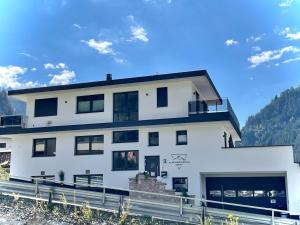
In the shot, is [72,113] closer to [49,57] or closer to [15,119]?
[15,119]

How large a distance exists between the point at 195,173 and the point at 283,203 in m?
5.63

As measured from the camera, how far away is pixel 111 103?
100.0 feet

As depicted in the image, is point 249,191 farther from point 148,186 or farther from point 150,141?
point 148,186

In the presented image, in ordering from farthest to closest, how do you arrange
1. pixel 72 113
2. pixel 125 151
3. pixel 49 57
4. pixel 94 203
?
pixel 49 57 → pixel 72 113 → pixel 125 151 → pixel 94 203

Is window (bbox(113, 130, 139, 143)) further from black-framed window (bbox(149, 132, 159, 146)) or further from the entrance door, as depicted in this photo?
the entrance door

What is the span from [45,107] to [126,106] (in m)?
6.17

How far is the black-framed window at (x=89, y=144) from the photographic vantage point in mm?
29969

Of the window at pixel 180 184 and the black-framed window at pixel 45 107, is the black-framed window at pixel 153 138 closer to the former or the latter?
the window at pixel 180 184

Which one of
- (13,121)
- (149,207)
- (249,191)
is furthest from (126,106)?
(149,207)

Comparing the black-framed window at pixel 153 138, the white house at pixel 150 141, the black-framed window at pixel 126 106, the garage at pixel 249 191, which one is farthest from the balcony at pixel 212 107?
the garage at pixel 249 191

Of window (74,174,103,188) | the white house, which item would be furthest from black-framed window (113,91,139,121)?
window (74,174,103,188)

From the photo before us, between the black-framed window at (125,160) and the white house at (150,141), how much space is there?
2.4 inches

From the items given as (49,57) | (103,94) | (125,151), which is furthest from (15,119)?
(49,57)

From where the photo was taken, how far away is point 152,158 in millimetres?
28391
